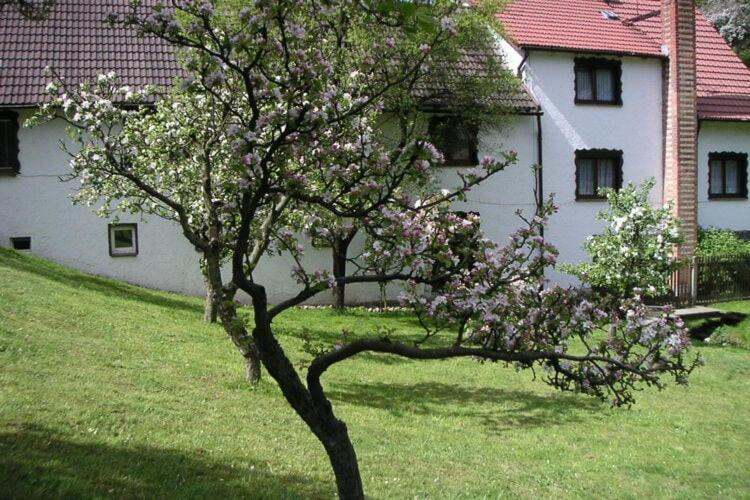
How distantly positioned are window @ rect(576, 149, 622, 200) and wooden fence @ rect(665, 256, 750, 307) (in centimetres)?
344

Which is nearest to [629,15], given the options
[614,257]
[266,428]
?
[614,257]

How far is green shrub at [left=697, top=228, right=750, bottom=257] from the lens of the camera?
23719 mm

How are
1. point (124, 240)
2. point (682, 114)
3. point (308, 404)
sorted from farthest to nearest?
point (682, 114), point (124, 240), point (308, 404)

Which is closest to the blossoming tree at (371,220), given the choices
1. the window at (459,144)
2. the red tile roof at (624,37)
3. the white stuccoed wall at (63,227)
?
the white stuccoed wall at (63,227)

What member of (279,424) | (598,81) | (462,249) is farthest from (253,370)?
(598,81)

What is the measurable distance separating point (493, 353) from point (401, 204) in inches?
45.2

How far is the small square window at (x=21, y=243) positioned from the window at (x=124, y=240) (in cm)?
199

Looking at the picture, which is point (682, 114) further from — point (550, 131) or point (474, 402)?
point (474, 402)

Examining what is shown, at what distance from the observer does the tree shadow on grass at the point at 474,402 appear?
10633 mm

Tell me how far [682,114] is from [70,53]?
18093 millimetres

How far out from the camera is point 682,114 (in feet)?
77.0

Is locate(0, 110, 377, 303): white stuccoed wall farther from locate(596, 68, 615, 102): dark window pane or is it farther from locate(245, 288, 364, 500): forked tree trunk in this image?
locate(245, 288, 364, 500): forked tree trunk

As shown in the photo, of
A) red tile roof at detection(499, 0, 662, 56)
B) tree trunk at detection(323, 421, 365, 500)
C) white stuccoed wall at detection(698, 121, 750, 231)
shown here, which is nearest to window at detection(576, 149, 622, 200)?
white stuccoed wall at detection(698, 121, 750, 231)

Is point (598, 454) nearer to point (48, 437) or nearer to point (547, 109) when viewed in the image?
point (48, 437)
